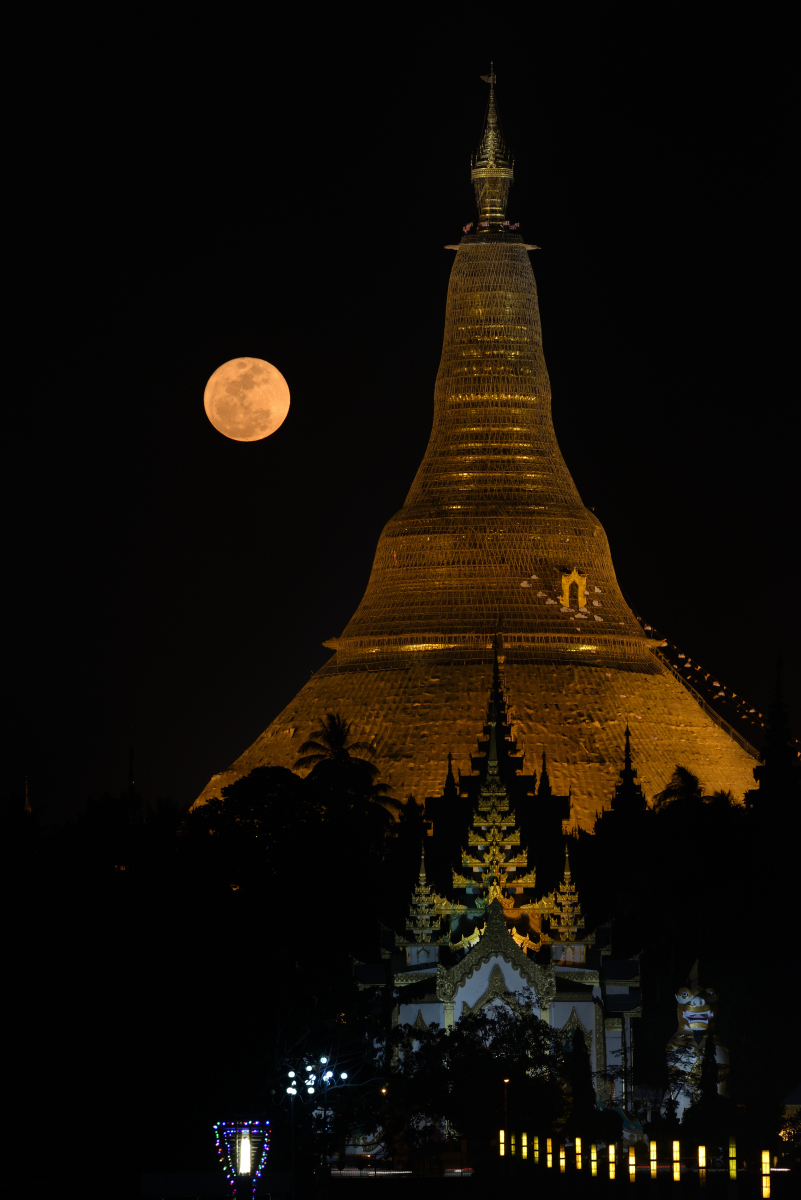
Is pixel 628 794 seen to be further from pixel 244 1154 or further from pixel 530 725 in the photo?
pixel 244 1154

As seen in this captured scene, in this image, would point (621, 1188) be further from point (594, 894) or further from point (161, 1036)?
point (594, 894)

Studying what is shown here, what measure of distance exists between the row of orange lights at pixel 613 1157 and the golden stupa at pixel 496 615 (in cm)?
2984

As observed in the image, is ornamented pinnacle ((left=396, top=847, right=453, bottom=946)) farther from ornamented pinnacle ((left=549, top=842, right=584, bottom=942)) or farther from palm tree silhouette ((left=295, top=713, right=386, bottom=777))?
palm tree silhouette ((left=295, top=713, right=386, bottom=777))

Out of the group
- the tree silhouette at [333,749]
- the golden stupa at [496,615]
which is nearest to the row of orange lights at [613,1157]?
the tree silhouette at [333,749]

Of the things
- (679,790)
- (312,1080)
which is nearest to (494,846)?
(679,790)

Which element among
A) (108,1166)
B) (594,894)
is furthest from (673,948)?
(108,1166)

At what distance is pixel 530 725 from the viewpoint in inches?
3927

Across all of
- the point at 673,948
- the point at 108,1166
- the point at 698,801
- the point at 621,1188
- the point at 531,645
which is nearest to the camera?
the point at 621,1188

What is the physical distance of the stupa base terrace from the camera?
9869 centimetres

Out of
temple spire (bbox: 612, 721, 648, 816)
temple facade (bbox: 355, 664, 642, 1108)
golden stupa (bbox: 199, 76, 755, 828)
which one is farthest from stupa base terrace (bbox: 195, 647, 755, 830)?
temple facade (bbox: 355, 664, 642, 1108)

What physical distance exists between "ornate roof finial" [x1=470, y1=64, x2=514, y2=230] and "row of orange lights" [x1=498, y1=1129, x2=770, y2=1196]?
4346 centimetres

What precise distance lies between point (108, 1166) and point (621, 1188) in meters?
12.5

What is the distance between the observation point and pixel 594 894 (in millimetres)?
86938

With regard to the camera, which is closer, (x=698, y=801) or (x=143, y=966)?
(x=143, y=966)
